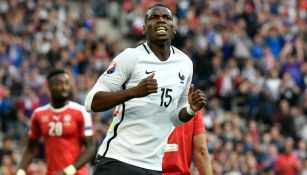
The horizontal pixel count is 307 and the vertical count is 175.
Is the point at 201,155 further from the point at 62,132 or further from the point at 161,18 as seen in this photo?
the point at 62,132

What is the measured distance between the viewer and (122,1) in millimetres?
28734

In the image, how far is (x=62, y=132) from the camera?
11984 mm

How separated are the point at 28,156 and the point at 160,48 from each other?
394cm

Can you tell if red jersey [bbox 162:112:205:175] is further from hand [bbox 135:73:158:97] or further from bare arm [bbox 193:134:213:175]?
hand [bbox 135:73:158:97]

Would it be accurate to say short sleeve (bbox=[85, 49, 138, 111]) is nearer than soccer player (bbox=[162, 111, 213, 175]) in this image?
Yes

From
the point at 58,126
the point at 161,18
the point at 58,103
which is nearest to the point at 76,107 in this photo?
A: the point at 58,103

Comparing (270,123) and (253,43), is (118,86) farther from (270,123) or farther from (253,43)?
(253,43)

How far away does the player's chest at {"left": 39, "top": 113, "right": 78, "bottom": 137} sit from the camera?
39.3ft

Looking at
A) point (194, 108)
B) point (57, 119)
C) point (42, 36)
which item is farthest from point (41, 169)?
point (194, 108)

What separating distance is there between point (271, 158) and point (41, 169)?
16.1ft

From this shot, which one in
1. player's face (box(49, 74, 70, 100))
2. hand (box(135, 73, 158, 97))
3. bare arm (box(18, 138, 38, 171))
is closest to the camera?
hand (box(135, 73, 158, 97))

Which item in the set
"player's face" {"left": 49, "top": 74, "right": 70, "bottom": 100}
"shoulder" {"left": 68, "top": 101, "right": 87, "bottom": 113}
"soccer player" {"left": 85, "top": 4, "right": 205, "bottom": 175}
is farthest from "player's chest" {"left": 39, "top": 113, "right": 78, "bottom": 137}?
→ "soccer player" {"left": 85, "top": 4, "right": 205, "bottom": 175}

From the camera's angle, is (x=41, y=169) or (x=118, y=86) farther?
(x=41, y=169)

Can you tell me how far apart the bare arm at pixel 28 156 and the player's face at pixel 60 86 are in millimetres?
614
